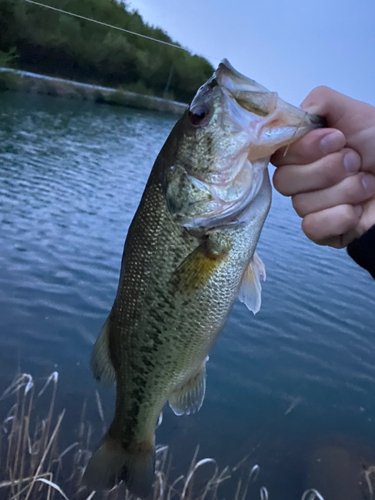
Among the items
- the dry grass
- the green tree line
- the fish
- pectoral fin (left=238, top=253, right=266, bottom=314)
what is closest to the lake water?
the dry grass

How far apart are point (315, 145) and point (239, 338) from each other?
21.6ft

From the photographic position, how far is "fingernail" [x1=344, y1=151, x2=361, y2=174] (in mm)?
1759

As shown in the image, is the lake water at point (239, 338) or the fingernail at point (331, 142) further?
the lake water at point (239, 338)

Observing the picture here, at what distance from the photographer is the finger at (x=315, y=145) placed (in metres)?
1.69

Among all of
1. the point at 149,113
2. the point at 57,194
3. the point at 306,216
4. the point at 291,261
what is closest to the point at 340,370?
the point at 291,261

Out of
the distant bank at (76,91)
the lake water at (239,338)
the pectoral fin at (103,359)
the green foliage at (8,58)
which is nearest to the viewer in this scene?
the pectoral fin at (103,359)

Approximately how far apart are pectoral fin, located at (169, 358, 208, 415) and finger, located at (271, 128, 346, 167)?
3.45 feet

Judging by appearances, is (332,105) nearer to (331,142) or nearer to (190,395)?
(331,142)

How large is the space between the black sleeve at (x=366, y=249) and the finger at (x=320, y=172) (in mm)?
311

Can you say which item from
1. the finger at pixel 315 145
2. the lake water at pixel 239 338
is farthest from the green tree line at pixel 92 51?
the finger at pixel 315 145

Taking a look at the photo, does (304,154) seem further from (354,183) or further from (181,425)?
(181,425)

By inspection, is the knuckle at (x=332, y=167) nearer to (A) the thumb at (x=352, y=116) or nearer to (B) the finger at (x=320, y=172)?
(B) the finger at (x=320, y=172)

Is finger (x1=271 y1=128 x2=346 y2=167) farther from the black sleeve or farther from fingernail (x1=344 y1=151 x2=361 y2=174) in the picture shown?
the black sleeve

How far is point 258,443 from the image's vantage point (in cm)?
594
